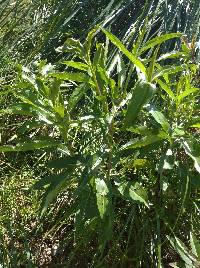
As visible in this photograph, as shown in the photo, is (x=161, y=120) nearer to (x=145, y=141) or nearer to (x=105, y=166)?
(x=145, y=141)

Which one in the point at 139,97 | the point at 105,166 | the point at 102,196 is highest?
the point at 139,97

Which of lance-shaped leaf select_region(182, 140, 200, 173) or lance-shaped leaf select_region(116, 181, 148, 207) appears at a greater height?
lance-shaped leaf select_region(182, 140, 200, 173)

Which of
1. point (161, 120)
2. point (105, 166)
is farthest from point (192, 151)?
point (105, 166)

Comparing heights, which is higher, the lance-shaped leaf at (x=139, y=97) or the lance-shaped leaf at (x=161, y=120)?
the lance-shaped leaf at (x=139, y=97)

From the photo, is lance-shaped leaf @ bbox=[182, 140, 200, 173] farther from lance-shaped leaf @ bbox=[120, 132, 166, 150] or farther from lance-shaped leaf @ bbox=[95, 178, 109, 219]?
lance-shaped leaf @ bbox=[95, 178, 109, 219]

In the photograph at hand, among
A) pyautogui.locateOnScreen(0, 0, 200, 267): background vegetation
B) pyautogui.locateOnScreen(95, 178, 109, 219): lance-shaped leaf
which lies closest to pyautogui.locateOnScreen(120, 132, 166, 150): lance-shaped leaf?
pyautogui.locateOnScreen(0, 0, 200, 267): background vegetation

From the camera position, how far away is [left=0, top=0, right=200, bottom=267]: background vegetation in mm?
1296

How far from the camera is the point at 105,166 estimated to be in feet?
4.57

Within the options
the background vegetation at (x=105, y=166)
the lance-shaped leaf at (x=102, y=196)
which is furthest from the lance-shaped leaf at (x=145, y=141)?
the lance-shaped leaf at (x=102, y=196)

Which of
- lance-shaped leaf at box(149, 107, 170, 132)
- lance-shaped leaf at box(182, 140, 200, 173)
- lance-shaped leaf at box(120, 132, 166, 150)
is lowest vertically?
lance-shaped leaf at box(182, 140, 200, 173)

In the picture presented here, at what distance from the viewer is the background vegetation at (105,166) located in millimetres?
1296

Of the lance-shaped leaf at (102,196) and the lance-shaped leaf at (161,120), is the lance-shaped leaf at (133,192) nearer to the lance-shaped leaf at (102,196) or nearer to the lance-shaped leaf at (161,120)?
the lance-shaped leaf at (102,196)

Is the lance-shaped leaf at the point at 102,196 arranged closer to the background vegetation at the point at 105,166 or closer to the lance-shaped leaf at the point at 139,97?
the background vegetation at the point at 105,166

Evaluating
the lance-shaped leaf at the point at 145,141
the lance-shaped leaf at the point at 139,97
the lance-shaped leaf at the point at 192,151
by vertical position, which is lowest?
the lance-shaped leaf at the point at 192,151
